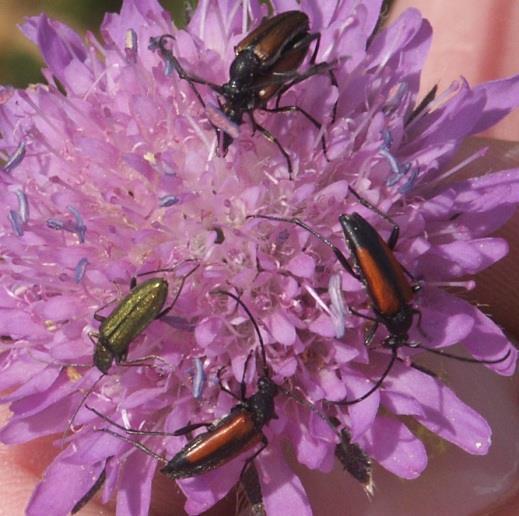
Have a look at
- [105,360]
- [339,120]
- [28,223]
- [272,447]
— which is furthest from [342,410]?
[28,223]

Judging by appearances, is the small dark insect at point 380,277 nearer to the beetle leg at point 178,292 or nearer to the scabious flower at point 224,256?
the scabious flower at point 224,256

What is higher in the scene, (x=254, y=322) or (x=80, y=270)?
(x=80, y=270)

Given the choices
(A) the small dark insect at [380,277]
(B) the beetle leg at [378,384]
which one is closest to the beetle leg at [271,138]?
(A) the small dark insect at [380,277]

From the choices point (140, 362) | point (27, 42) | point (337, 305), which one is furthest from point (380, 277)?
point (27, 42)

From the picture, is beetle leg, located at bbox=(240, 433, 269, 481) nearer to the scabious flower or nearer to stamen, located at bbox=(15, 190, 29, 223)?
the scabious flower

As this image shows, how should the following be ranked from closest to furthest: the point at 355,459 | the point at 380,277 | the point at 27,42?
the point at 380,277
the point at 355,459
the point at 27,42

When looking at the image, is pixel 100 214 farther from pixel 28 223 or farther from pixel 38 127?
pixel 38 127

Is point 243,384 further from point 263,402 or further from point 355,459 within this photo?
point 355,459
